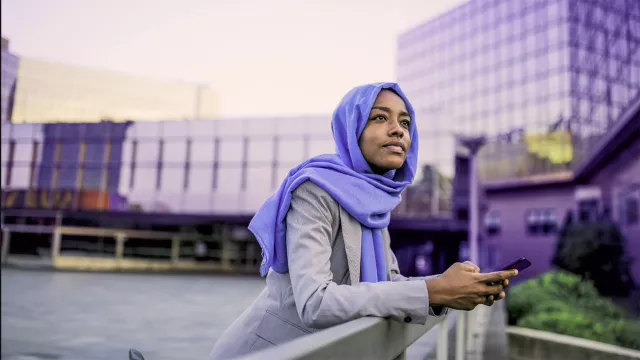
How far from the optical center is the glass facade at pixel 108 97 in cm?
1171

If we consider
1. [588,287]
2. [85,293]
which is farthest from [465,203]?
[85,293]

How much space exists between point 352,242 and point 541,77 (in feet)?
152

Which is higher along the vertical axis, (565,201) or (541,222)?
(565,201)

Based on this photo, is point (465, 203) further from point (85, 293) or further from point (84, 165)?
point (84, 165)

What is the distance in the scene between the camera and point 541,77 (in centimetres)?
4397

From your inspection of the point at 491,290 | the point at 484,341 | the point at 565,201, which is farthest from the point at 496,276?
the point at 565,201

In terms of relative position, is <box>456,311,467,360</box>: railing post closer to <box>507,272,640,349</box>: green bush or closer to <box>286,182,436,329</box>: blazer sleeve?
<box>286,182,436,329</box>: blazer sleeve

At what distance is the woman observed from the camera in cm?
146

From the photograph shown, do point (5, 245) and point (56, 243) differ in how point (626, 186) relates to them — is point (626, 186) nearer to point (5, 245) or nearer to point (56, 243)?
point (56, 243)

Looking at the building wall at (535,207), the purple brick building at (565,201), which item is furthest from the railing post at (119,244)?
the building wall at (535,207)

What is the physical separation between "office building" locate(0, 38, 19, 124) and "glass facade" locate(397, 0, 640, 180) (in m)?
31.4

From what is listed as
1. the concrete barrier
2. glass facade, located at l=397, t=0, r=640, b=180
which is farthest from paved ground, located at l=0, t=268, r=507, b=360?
glass facade, located at l=397, t=0, r=640, b=180

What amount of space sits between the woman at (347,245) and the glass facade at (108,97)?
352 inches

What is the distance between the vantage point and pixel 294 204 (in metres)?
1.61
